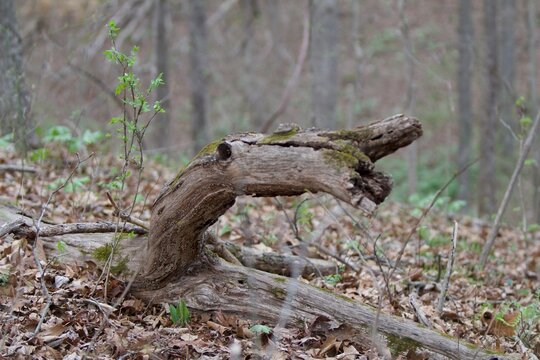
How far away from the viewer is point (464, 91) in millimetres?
15242

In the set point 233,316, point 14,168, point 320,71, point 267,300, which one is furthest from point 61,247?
point 320,71

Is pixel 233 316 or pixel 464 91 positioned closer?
pixel 233 316

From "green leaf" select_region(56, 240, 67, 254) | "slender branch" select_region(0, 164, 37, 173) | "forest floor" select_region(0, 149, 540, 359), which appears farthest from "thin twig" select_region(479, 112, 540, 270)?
"slender branch" select_region(0, 164, 37, 173)

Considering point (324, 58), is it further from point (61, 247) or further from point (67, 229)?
point (61, 247)

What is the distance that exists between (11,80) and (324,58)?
5516mm

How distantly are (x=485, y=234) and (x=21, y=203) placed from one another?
19.5 ft

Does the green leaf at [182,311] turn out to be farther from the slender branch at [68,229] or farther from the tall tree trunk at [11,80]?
the tall tree trunk at [11,80]

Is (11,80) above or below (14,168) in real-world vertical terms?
above

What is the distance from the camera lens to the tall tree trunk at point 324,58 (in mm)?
11141

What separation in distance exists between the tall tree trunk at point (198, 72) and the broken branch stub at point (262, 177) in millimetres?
9734

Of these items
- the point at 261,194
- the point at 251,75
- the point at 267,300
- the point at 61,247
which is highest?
the point at 251,75

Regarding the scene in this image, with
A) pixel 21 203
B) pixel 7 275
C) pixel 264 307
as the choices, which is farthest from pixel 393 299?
pixel 21 203

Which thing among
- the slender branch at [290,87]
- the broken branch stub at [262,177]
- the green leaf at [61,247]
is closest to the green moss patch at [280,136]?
the broken branch stub at [262,177]

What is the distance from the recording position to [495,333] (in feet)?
16.7
